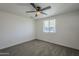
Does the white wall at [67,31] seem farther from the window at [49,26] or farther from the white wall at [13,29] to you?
the white wall at [13,29]

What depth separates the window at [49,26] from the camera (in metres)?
5.34

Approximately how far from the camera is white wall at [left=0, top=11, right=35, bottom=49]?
12.9ft

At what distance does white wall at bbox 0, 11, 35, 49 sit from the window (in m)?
1.52

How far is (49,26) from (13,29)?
298cm

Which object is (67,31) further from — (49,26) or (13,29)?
(13,29)

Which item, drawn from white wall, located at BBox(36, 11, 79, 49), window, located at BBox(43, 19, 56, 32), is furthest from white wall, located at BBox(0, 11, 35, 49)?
white wall, located at BBox(36, 11, 79, 49)

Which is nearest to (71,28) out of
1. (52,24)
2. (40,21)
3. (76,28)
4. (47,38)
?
(76,28)

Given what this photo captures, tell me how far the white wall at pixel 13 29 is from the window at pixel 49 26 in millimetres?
1519

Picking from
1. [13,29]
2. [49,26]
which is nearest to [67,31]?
[49,26]

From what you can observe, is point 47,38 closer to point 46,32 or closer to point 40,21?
point 46,32

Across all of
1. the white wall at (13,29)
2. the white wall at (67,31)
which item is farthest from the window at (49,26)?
the white wall at (13,29)

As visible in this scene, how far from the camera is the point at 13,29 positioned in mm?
4539

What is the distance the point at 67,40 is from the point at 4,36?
4041mm

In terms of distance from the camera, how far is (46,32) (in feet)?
19.3
